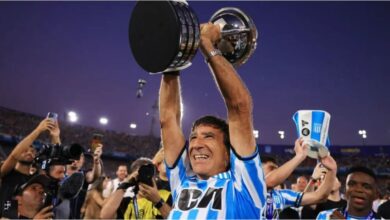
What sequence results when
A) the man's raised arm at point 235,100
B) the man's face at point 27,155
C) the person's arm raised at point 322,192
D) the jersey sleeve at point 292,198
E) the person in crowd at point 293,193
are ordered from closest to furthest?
the man's raised arm at point 235,100
the person in crowd at point 293,193
the person's arm raised at point 322,192
the jersey sleeve at point 292,198
the man's face at point 27,155

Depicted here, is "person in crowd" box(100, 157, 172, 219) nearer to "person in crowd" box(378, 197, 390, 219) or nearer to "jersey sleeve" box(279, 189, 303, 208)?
"jersey sleeve" box(279, 189, 303, 208)

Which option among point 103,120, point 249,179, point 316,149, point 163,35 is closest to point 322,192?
point 316,149

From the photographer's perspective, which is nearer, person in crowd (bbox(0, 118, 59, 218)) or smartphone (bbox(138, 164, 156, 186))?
smartphone (bbox(138, 164, 156, 186))

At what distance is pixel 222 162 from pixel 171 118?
1.62ft

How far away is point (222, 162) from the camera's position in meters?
2.22

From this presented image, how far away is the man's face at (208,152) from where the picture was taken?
219 centimetres

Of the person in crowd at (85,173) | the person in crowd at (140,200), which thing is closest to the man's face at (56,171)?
the person in crowd at (140,200)

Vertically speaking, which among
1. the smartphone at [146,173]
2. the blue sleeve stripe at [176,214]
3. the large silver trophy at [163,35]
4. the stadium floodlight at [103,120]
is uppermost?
the stadium floodlight at [103,120]

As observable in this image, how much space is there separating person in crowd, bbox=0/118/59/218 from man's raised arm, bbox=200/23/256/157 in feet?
10.7

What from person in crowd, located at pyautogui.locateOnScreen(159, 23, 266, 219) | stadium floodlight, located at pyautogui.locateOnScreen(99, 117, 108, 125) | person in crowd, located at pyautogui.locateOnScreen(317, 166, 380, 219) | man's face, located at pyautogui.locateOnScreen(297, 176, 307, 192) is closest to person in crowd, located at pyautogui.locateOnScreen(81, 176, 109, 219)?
man's face, located at pyautogui.locateOnScreen(297, 176, 307, 192)

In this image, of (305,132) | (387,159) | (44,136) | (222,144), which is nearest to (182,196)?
(222,144)

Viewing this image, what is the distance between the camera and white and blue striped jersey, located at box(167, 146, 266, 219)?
78.3 inches

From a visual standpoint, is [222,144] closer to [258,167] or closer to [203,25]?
[258,167]

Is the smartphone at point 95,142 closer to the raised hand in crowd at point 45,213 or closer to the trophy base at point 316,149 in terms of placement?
the raised hand in crowd at point 45,213
